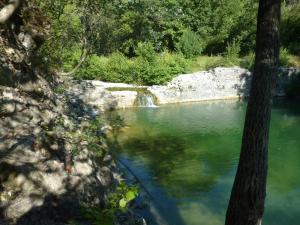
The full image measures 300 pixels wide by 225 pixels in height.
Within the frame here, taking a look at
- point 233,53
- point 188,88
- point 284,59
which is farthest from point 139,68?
point 284,59

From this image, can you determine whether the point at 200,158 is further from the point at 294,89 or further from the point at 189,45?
the point at 189,45

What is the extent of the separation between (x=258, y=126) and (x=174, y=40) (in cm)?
2631

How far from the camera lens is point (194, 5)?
3225 cm

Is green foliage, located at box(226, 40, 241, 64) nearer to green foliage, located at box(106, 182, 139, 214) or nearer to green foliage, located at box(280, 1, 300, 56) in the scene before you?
green foliage, located at box(280, 1, 300, 56)

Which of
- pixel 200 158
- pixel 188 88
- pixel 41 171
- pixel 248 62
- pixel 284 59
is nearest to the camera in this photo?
pixel 41 171

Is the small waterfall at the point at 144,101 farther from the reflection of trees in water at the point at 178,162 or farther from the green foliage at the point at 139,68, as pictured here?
the reflection of trees in water at the point at 178,162

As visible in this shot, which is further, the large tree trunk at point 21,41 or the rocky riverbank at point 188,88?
the rocky riverbank at point 188,88

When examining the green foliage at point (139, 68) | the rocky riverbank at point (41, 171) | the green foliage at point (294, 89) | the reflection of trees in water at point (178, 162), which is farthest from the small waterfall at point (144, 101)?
the rocky riverbank at point (41, 171)

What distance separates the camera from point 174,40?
31.3 m

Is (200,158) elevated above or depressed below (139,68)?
below

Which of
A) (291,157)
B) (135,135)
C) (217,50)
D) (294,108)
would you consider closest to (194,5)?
(217,50)

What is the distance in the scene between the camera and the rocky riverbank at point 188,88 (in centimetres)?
2378

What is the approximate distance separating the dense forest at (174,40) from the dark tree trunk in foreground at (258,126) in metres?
19.8

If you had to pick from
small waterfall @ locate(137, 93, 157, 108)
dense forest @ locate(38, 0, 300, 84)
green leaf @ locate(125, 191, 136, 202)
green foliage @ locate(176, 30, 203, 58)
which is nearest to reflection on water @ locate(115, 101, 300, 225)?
small waterfall @ locate(137, 93, 157, 108)
